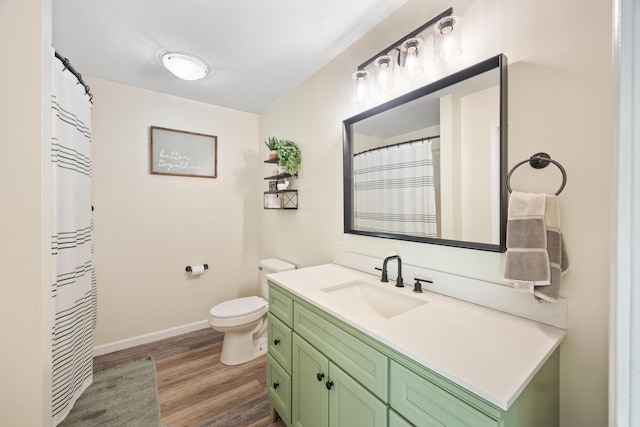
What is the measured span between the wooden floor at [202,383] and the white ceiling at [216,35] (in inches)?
95.9

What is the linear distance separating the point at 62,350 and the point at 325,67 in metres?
2.34

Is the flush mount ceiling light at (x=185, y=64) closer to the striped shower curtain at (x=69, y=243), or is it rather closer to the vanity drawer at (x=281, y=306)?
the striped shower curtain at (x=69, y=243)

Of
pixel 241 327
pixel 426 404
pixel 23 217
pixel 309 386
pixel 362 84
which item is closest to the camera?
pixel 426 404

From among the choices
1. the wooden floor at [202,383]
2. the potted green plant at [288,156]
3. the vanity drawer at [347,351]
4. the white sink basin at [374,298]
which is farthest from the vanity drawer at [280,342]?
the potted green plant at [288,156]

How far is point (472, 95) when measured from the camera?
1.12 m

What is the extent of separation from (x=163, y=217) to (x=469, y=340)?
2.69 m

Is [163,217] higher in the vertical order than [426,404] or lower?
higher

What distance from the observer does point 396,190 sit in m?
1.48

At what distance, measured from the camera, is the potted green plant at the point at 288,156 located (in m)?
2.23

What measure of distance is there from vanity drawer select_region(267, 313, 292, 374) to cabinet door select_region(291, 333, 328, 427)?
0.06 m

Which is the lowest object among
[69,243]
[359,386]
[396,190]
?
[359,386]

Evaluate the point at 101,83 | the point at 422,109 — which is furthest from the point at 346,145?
the point at 101,83

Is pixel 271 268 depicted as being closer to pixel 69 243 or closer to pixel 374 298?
pixel 374 298

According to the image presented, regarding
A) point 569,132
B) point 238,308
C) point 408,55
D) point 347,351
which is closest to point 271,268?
point 238,308
